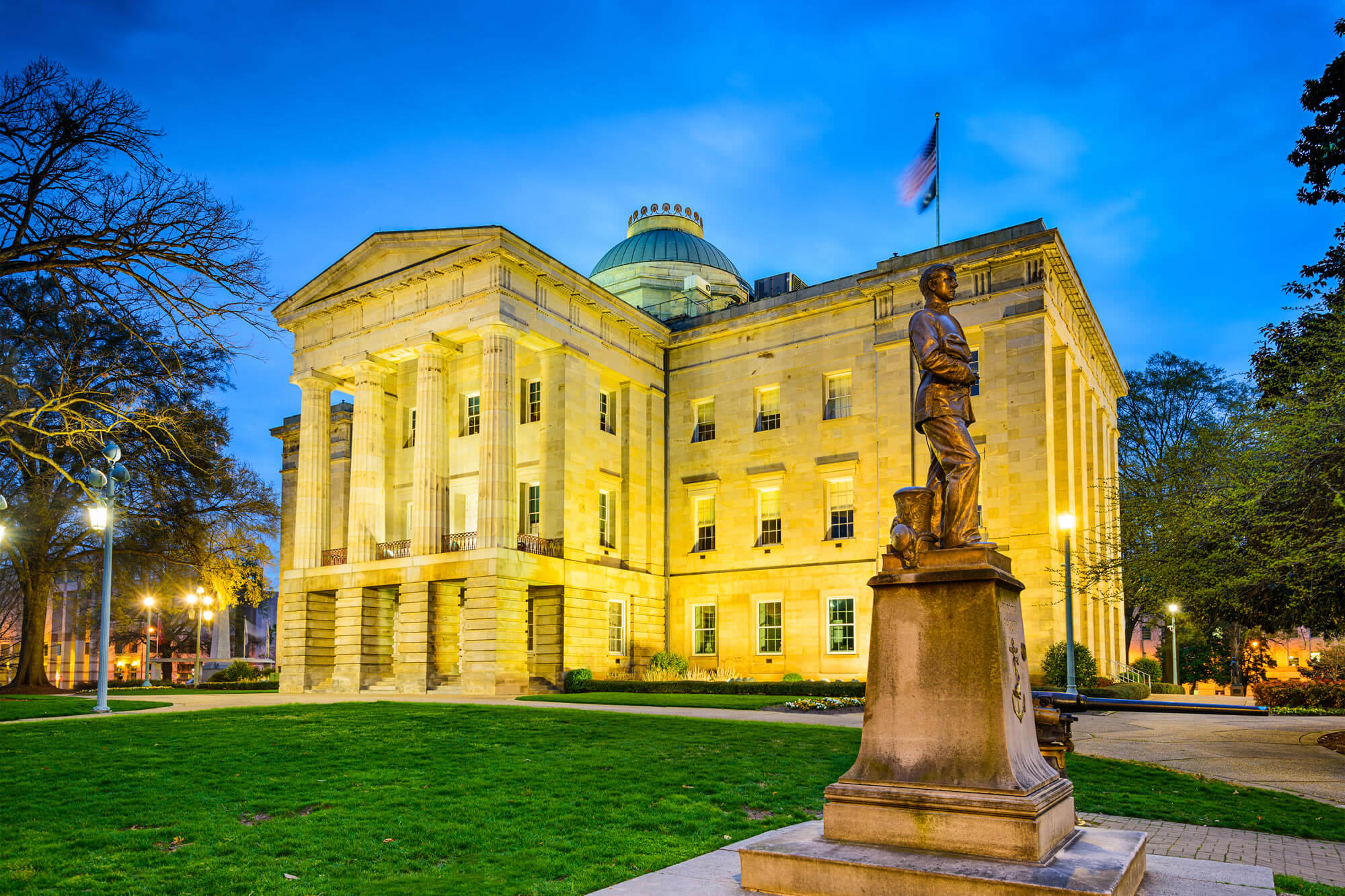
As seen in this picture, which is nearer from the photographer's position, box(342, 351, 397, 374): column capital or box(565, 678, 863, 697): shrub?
box(565, 678, 863, 697): shrub

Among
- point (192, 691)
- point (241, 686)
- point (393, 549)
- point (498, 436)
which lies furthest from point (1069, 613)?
point (241, 686)

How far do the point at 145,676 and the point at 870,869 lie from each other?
71.7 meters

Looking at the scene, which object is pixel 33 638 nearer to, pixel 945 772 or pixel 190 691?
pixel 190 691

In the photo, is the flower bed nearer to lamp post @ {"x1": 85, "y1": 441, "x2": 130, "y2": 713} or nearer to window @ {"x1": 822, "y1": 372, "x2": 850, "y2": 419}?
window @ {"x1": 822, "y1": 372, "x2": 850, "y2": 419}

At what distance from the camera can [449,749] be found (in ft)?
50.5

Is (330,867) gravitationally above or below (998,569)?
below

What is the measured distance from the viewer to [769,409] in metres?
41.6

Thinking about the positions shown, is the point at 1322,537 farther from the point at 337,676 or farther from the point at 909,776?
the point at 337,676

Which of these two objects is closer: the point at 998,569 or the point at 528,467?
the point at 998,569

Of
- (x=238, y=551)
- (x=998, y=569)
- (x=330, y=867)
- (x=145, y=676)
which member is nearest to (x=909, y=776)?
(x=998, y=569)

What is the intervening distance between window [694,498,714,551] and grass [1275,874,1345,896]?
33.9 metres

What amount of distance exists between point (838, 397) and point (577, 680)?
15.6 m

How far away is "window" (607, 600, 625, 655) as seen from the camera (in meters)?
39.7

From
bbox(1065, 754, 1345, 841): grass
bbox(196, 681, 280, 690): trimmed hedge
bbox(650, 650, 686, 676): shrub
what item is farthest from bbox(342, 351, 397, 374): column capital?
bbox(1065, 754, 1345, 841): grass
